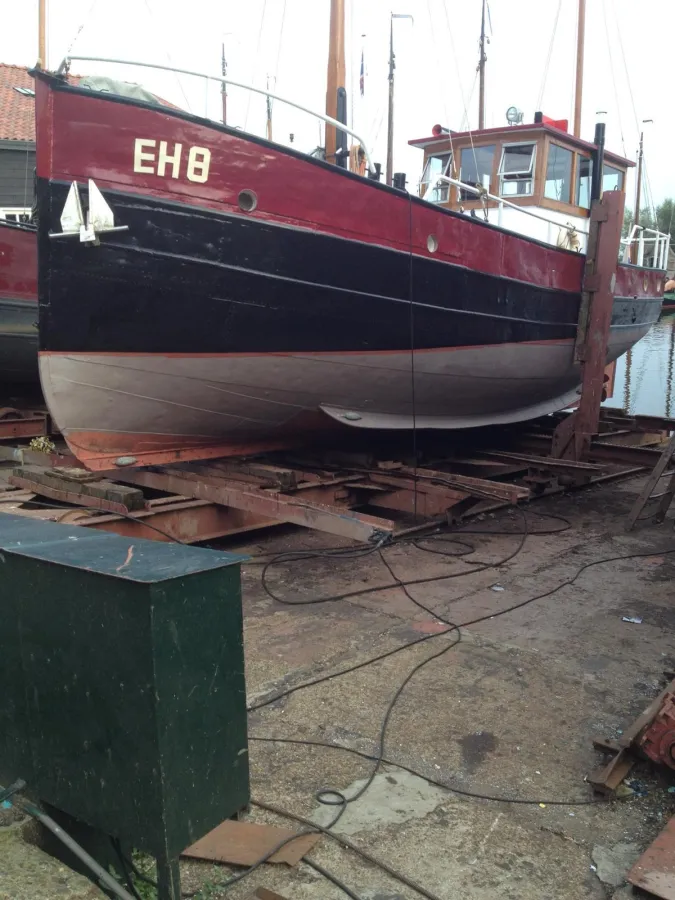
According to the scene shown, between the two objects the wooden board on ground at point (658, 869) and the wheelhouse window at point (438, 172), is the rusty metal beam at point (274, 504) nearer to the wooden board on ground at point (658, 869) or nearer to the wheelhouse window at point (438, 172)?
the wooden board on ground at point (658, 869)

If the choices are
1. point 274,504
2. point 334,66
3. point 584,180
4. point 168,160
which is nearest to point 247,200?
point 168,160

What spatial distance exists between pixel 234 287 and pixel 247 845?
155 inches

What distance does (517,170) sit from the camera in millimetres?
8836

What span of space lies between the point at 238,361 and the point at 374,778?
3.50 m

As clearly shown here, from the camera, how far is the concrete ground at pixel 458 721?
2.34 m

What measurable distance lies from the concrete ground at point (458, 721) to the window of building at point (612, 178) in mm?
6139

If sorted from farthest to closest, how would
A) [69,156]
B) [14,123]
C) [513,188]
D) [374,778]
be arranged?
[14,123]
[513,188]
[69,156]
[374,778]

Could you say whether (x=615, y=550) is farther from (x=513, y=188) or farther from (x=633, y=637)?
(x=513, y=188)

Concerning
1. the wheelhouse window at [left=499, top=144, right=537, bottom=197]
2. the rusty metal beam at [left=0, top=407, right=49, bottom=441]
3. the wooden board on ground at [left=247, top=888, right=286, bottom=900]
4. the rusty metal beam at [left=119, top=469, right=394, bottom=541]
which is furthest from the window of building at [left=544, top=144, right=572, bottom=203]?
the wooden board on ground at [left=247, top=888, right=286, bottom=900]

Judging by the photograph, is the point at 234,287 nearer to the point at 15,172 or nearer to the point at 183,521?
the point at 183,521

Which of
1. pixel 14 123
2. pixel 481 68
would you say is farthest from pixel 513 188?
pixel 481 68

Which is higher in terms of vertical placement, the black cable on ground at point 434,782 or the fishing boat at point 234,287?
the fishing boat at point 234,287

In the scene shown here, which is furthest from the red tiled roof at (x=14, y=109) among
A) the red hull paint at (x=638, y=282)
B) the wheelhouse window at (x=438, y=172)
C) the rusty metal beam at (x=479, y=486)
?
the rusty metal beam at (x=479, y=486)

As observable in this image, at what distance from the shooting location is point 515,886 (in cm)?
229
